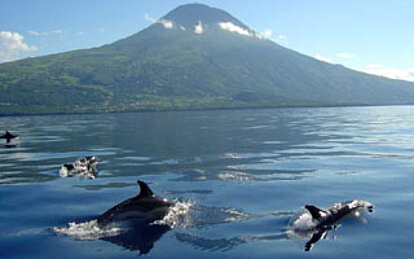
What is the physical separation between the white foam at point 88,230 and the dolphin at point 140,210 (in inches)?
19.1

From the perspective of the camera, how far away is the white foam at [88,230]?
16797 millimetres

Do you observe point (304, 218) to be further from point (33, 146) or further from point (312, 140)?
point (33, 146)

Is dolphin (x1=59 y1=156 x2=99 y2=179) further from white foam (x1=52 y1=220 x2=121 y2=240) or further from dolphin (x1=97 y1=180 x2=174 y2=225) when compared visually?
white foam (x1=52 y1=220 x2=121 y2=240)

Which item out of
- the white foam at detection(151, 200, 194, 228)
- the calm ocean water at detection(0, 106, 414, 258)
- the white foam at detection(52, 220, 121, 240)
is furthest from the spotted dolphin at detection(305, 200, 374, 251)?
the white foam at detection(52, 220, 121, 240)

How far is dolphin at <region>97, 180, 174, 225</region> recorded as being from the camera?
1869 cm

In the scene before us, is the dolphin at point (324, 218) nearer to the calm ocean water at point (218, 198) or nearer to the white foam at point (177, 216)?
the calm ocean water at point (218, 198)

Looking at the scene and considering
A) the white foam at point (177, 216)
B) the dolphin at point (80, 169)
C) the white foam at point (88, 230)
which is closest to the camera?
the white foam at point (88, 230)

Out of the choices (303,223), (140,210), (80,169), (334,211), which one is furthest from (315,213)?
(80,169)

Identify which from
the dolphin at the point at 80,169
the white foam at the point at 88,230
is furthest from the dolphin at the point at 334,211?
the dolphin at the point at 80,169

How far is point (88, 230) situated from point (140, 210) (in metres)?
2.51

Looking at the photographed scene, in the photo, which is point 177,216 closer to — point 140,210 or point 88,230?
point 140,210

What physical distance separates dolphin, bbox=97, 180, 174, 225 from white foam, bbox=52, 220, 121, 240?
485 millimetres

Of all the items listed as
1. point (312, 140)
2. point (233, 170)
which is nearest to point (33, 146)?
point (233, 170)

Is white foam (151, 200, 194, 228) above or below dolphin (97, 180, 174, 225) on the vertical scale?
below
